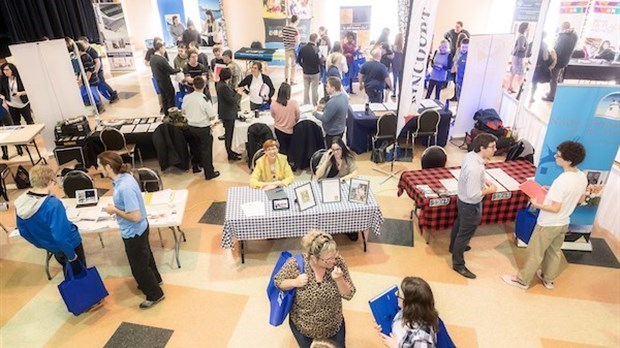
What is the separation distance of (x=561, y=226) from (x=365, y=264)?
68.3 inches

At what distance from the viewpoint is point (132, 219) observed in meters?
2.99

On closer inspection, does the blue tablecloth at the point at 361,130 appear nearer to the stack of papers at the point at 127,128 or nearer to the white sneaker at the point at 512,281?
the white sneaker at the point at 512,281

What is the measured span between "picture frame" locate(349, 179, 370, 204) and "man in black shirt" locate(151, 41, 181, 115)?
4.64m

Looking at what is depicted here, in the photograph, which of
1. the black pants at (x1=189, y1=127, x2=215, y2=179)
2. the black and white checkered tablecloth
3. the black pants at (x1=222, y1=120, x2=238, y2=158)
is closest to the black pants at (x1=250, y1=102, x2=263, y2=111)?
the black pants at (x1=222, y1=120, x2=238, y2=158)

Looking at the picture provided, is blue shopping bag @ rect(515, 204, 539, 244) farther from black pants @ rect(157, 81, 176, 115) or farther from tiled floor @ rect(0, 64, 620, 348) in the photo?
black pants @ rect(157, 81, 176, 115)

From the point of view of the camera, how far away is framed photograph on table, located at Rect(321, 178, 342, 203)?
3854 mm

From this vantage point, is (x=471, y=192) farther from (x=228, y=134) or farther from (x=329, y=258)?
(x=228, y=134)

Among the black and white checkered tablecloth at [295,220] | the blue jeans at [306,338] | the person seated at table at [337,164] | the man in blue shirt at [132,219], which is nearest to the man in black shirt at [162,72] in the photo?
the black and white checkered tablecloth at [295,220]

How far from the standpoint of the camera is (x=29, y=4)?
1078 centimetres

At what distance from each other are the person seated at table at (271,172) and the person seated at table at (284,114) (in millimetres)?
1391

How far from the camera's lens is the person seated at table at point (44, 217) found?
118 inches

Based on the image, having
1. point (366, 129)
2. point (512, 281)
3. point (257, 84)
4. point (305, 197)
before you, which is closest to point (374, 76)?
point (366, 129)

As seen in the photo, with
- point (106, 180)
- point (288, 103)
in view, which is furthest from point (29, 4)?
point (288, 103)

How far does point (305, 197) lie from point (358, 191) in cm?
51
